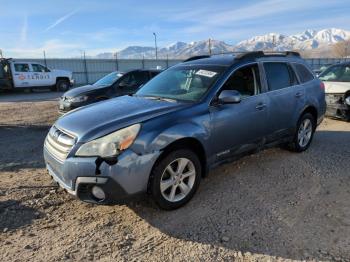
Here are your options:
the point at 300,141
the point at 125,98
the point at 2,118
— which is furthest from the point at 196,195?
the point at 2,118

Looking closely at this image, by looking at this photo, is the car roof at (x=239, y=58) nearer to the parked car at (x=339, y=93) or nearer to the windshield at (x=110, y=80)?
the parked car at (x=339, y=93)

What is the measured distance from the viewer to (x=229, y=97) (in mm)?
4426

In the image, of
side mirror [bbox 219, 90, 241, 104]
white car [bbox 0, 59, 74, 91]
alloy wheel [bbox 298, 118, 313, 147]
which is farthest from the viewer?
white car [bbox 0, 59, 74, 91]

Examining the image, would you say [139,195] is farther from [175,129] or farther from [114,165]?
[175,129]

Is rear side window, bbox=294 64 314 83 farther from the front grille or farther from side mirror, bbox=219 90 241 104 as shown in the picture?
the front grille

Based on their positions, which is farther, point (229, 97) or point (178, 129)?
point (229, 97)

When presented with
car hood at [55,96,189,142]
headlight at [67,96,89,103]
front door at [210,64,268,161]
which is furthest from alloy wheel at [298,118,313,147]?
headlight at [67,96,89,103]

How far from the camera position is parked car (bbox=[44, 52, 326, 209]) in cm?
361

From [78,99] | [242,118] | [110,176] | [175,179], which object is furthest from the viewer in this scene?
[78,99]

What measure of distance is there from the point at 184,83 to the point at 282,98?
168 cm

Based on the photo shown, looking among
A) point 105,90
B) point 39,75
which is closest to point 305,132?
point 105,90

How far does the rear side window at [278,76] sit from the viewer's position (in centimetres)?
542

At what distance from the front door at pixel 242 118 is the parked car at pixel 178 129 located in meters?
0.01

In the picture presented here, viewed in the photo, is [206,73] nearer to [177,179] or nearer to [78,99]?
[177,179]
